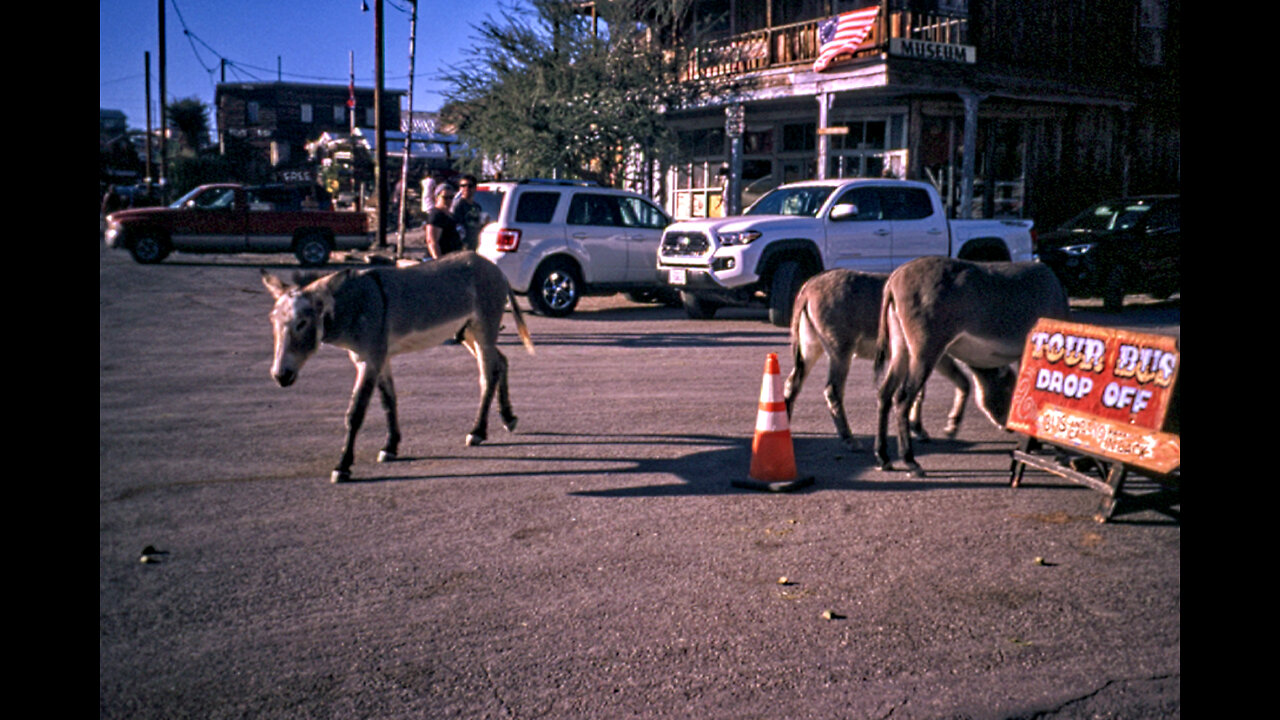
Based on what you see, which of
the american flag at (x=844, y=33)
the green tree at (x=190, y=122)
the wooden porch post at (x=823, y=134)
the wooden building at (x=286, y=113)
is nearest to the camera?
the american flag at (x=844, y=33)

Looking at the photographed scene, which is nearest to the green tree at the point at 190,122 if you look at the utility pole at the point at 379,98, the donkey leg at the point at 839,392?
the utility pole at the point at 379,98

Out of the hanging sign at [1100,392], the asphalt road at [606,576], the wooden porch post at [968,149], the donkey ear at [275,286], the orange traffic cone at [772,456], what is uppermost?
the wooden porch post at [968,149]

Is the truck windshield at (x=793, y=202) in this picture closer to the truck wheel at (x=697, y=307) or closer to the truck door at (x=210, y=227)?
the truck wheel at (x=697, y=307)

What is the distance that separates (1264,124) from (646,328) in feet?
41.6

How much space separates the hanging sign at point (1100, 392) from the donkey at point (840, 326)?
135 centimetres

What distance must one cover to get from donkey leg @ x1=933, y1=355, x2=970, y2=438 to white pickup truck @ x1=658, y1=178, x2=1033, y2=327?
18.5 ft

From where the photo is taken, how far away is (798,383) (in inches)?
306

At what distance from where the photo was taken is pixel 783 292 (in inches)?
540

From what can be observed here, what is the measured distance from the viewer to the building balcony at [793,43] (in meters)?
21.1

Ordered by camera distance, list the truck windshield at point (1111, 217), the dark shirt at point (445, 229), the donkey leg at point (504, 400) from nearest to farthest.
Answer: the donkey leg at point (504, 400)
the dark shirt at point (445, 229)
the truck windshield at point (1111, 217)

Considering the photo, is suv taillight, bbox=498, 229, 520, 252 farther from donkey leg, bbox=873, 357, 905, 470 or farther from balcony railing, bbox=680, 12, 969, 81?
balcony railing, bbox=680, 12, 969, 81

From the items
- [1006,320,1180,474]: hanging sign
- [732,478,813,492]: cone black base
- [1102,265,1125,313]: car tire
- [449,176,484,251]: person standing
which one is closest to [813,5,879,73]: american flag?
[1102,265,1125,313]: car tire

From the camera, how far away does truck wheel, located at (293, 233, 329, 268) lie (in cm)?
2589
